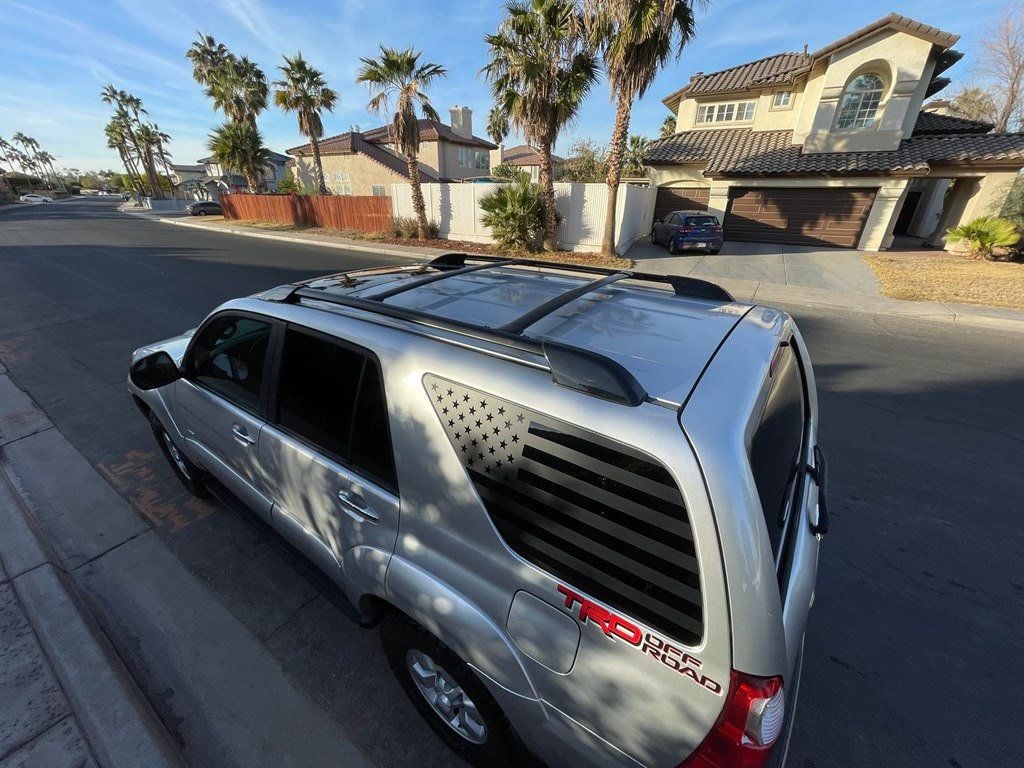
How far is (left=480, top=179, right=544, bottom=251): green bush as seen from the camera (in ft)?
47.1

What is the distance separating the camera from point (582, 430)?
1.21 meters

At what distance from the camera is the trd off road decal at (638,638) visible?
108cm

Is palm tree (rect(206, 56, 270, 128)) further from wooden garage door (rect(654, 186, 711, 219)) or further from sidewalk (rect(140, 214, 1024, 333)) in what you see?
sidewalk (rect(140, 214, 1024, 333))

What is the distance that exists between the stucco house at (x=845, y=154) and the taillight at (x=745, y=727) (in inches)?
804

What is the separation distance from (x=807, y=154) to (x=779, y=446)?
71.2 ft

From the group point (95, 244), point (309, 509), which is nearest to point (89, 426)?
point (309, 509)

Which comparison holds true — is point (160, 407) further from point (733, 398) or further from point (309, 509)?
point (733, 398)

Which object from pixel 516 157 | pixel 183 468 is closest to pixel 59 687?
pixel 183 468

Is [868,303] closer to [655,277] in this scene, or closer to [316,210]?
[655,277]

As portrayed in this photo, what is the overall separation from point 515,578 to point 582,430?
1.81ft

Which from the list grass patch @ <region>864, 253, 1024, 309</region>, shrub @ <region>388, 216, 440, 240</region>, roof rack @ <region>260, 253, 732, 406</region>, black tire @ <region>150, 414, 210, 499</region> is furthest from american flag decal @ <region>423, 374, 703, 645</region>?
shrub @ <region>388, 216, 440, 240</region>

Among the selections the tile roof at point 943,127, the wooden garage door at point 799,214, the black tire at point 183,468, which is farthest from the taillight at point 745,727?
the tile roof at point 943,127

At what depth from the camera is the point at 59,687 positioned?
205 centimetres

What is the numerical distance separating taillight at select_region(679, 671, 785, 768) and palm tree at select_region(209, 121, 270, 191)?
36018 mm
